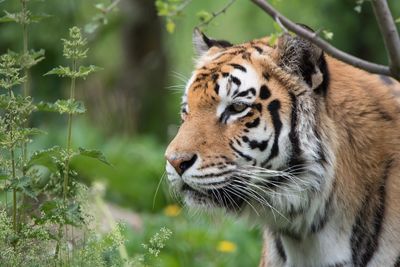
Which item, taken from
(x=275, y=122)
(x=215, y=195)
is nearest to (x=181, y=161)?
(x=215, y=195)

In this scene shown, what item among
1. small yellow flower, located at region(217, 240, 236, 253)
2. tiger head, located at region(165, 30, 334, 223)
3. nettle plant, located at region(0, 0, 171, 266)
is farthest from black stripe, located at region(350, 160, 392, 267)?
small yellow flower, located at region(217, 240, 236, 253)

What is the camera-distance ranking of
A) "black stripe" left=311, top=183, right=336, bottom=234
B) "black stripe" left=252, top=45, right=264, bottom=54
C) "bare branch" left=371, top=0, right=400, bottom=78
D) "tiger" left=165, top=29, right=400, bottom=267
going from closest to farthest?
"bare branch" left=371, top=0, right=400, bottom=78
"tiger" left=165, top=29, right=400, bottom=267
"black stripe" left=311, top=183, right=336, bottom=234
"black stripe" left=252, top=45, right=264, bottom=54

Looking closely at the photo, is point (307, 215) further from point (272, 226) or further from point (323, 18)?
point (323, 18)

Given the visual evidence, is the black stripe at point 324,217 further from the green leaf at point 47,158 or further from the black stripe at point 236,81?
the green leaf at point 47,158

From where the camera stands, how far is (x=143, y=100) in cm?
1373

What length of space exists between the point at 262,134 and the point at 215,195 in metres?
0.34

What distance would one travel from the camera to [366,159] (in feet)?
15.5

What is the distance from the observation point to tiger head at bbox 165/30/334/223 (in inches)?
179

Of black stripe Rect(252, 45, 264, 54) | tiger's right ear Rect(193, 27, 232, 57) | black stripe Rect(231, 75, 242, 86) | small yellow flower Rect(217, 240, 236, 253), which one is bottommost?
small yellow flower Rect(217, 240, 236, 253)

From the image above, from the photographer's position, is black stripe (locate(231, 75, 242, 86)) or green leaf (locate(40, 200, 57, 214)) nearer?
green leaf (locate(40, 200, 57, 214))

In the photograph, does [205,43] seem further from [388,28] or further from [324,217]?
[388,28]

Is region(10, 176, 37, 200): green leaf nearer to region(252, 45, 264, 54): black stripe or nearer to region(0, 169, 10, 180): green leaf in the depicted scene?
region(0, 169, 10, 180): green leaf

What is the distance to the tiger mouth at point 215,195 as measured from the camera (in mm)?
4578

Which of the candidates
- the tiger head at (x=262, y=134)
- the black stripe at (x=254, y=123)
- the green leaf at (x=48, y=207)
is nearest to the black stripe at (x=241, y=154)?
the tiger head at (x=262, y=134)
